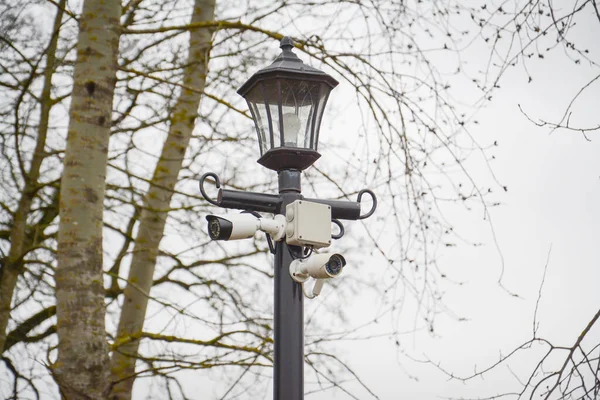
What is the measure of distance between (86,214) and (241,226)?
1.71 meters

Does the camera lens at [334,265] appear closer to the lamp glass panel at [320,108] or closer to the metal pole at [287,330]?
the metal pole at [287,330]

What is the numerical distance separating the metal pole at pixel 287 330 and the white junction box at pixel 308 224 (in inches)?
3.3

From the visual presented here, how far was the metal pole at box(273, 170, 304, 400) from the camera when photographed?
10.6ft

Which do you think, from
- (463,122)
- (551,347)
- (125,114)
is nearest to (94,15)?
(125,114)

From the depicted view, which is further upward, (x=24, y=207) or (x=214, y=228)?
(x=24, y=207)

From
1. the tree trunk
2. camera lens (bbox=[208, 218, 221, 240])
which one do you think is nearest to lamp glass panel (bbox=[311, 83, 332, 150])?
camera lens (bbox=[208, 218, 221, 240])

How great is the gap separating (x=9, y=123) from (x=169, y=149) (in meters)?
1.41

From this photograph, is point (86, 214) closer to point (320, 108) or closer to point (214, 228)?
point (214, 228)

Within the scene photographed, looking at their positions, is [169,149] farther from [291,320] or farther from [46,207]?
[291,320]

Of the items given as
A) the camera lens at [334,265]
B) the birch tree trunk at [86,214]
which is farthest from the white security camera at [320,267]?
the birch tree trunk at [86,214]

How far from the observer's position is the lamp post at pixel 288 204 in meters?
3.29

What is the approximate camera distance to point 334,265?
3.14 metres

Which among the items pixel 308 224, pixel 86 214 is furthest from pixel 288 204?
pixel 86 214

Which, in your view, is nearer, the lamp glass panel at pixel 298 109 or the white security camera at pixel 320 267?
the white security camera at pixel 320 267
